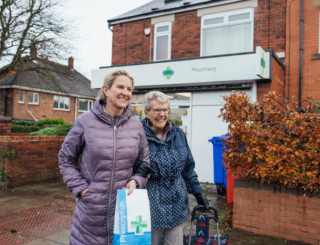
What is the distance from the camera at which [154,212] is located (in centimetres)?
241

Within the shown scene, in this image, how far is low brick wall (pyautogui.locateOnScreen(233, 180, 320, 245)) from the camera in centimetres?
392

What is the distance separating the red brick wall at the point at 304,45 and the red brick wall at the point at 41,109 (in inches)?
731

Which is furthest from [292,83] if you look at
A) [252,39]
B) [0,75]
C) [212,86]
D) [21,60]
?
[0,75]

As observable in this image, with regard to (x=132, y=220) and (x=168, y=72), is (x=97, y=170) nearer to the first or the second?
(x=132, y=220)

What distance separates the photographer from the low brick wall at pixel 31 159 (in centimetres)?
699

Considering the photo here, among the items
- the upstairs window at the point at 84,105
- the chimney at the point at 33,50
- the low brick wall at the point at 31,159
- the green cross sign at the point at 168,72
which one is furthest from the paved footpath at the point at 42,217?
Result: the upstairs window at the point at 84,105

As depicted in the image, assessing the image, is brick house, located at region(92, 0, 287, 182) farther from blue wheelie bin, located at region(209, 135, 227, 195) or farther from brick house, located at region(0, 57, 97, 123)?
brick house, located at region(0, 57, 97, 123)

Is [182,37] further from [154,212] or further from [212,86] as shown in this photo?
[154,212]

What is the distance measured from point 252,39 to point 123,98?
8.24m

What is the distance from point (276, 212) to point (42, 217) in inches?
151

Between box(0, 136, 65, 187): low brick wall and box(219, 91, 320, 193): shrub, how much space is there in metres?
5.25

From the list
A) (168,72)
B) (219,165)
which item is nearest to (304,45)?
(168,72)

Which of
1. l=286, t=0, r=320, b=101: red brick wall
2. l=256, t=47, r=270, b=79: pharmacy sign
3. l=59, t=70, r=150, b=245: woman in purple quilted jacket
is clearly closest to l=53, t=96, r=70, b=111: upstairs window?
l=286, t=0, r=320, b=101: red brick wall

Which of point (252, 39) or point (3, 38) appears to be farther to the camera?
point (3, 38)
